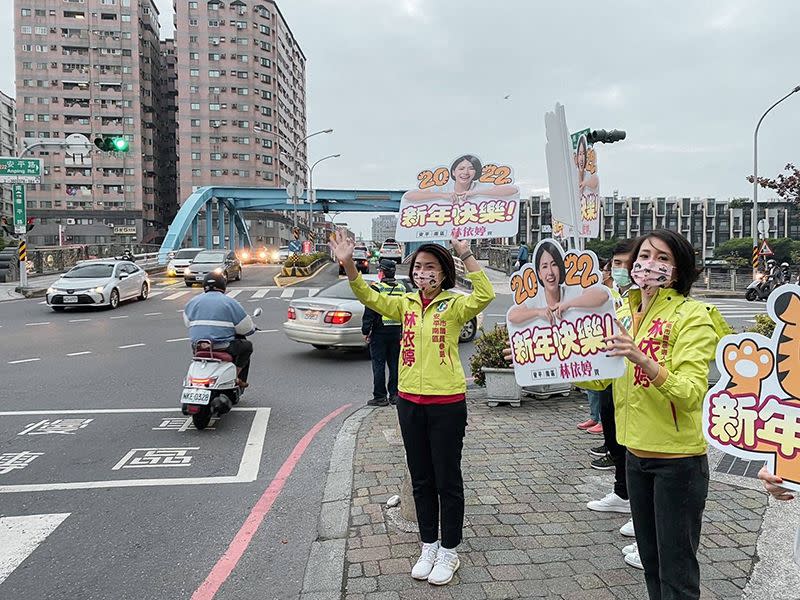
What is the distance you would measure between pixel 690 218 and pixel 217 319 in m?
110

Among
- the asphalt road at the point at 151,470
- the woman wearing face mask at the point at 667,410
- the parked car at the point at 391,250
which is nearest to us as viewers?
the woman wearing face mask at the point at 667,410

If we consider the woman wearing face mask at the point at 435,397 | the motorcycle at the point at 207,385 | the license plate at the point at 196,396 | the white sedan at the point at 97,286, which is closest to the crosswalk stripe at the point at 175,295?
the white sedan at the point at 97,286

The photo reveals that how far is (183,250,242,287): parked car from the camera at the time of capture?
26.5m

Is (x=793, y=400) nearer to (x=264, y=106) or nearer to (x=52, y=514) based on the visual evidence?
(x=52, y=514)

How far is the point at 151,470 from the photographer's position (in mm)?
Answer: 5141

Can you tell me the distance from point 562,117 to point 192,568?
3.69 m

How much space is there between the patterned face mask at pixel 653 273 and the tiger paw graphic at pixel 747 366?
17.4 inches

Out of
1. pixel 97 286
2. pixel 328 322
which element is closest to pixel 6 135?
pixel 97 286

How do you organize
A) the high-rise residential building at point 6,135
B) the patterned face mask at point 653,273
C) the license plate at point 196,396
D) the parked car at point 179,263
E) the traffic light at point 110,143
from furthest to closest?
the high-rise residential building at point 6,135
the parked car at point 179,263
the traffic light at point 110,143
the license plate at point 196,396
the patterned face mask at point 653,273

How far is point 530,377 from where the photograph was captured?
3201mm

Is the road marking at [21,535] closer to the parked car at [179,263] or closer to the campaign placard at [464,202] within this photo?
the campaign placard at [464,202]

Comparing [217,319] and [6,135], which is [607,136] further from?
[6,135]

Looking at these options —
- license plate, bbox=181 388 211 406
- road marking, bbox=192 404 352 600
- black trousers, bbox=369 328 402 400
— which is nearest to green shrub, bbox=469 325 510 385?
black trousers, bbox=369 328 402 400

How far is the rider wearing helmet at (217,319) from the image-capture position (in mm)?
6414
